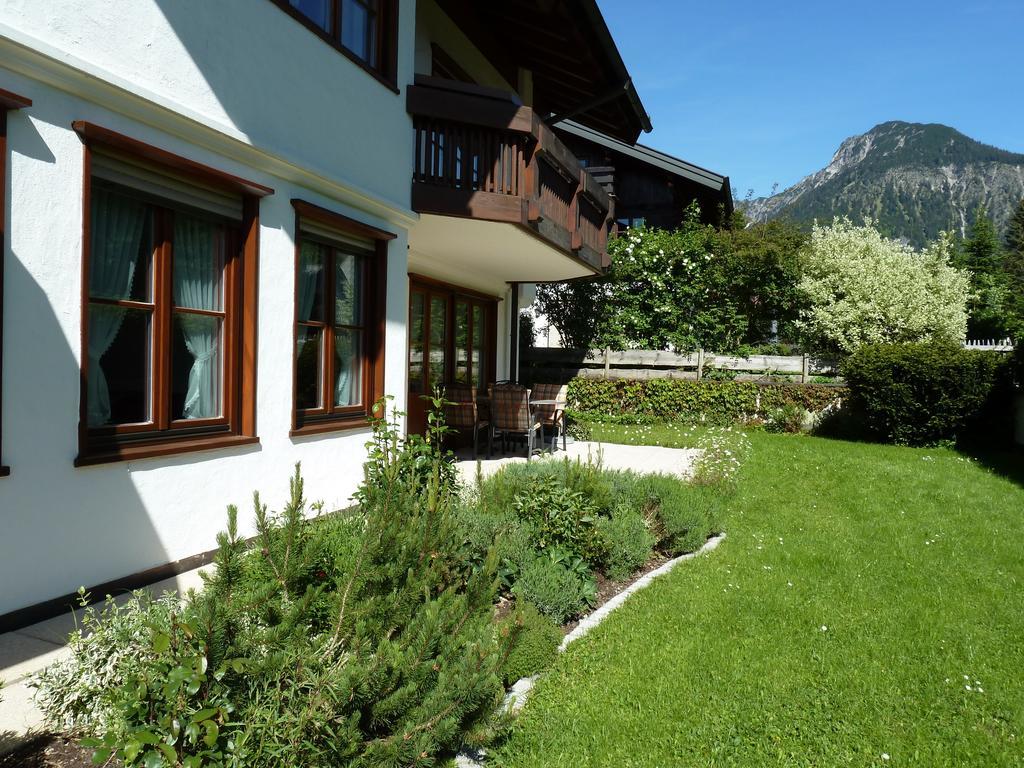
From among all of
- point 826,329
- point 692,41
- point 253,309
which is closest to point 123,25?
point 253,309

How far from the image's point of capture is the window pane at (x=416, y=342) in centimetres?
925

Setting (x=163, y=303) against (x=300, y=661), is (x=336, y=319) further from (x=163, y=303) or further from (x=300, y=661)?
(x=300, y=661)

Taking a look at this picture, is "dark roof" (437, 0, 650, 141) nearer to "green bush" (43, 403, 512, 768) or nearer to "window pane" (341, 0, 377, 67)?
"window pane" (341, 0, 377, 67)

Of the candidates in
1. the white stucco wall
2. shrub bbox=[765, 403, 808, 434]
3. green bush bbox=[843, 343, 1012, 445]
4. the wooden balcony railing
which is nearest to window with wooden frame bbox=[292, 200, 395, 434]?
the white stucco wall

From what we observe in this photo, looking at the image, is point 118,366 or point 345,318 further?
point 345,318

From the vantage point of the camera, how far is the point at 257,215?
4.88 m

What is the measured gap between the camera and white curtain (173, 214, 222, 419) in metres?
4.38

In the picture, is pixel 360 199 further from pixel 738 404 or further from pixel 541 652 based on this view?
pixel 738 404

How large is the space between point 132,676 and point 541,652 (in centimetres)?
192

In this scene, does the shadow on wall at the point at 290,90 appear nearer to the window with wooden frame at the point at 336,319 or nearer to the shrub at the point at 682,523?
the window with wooden frame at the point at 336,319

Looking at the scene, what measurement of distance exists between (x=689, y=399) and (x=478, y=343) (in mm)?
5049

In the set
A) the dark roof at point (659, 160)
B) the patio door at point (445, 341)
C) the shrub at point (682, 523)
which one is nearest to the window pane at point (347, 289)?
the patio door at point (445, 341)

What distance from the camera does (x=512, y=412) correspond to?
376 inches

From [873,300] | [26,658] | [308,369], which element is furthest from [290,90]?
[873,300]
